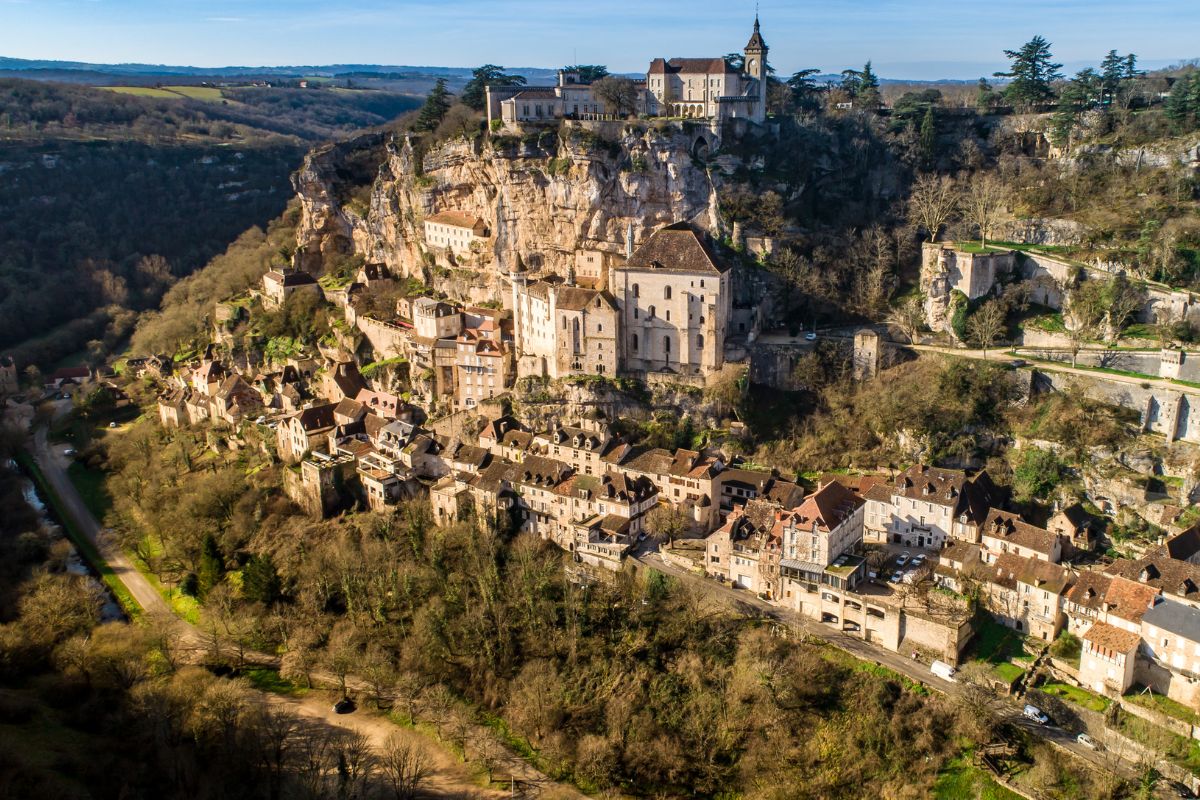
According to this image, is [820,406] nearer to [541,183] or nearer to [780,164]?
[780,164]

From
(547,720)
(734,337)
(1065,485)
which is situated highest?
(734,337)

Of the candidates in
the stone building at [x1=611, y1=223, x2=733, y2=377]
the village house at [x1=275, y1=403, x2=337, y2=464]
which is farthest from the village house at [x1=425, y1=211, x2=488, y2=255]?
the village house at [x1=275, y1=403, x2=337, y2=464]

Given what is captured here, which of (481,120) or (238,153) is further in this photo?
(238,153)

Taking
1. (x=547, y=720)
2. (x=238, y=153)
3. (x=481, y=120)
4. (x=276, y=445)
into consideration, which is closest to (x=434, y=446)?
(x=276, y=445)

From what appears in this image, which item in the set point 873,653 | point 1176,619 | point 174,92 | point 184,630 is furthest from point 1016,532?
point 174,92

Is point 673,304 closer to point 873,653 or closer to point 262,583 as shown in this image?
point 873,653

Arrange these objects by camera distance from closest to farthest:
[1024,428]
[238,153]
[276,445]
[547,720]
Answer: [547,720] < [1024,428] < [276,445] < [238,153]

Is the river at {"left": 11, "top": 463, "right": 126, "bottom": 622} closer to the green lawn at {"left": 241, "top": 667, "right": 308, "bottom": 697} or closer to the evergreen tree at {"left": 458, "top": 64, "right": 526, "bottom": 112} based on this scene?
the green lawn at {"left": 241, "top": 667, "right": 308, "bottom": 697}

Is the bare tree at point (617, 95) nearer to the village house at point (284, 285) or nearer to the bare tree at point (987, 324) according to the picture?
the village house at point (284, 285)

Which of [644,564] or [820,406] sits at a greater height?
[820,406]
